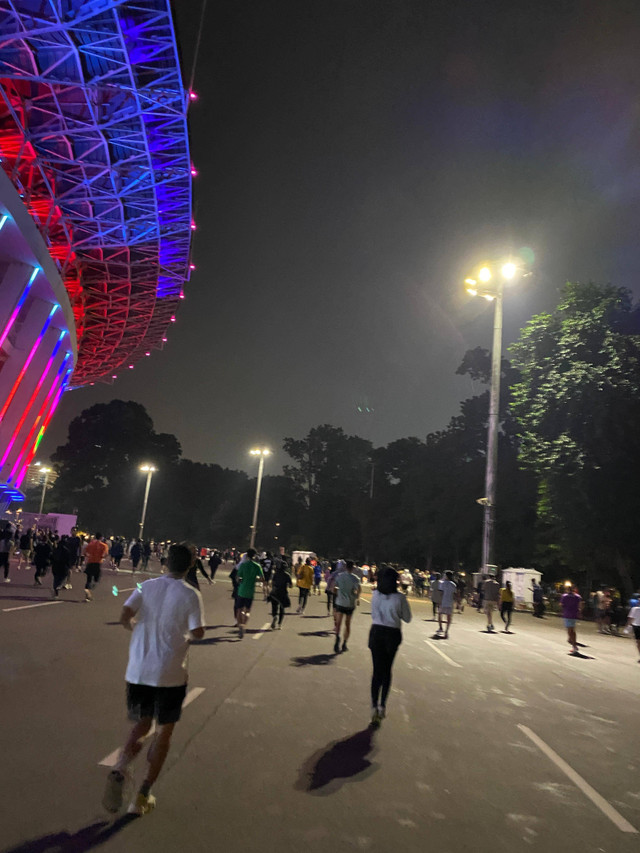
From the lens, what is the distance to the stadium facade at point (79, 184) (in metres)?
20.9

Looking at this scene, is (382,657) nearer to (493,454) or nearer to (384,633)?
(384,633)

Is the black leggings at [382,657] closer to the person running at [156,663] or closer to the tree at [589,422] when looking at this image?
the person running at [156,663]

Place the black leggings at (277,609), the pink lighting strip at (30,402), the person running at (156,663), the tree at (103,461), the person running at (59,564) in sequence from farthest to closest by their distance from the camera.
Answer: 1. the tree at (103,461)
2. the pink lighting strip at (30,402)
3. the person running at (59,564)
4. the black leggings at (277,609)
5. the person running at (156,663)

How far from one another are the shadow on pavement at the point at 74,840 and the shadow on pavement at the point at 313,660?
6692mm

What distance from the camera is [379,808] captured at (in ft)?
14.0

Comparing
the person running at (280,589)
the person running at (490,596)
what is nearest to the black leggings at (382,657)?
the person running at (280,589)

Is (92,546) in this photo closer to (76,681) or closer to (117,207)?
(76,681)

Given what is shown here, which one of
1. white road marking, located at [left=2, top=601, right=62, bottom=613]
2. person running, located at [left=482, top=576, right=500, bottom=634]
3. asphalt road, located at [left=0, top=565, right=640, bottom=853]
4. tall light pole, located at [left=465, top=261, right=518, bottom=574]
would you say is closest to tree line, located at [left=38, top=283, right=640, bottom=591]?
tall light pole, located at [left=465, top=261, right=518, bottom=574]

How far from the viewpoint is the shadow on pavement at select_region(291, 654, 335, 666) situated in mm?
10287

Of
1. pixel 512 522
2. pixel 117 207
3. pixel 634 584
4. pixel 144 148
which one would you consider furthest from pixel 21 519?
pixel 634 584

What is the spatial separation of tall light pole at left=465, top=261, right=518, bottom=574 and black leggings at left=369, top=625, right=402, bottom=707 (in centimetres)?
1435

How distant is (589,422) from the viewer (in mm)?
30375

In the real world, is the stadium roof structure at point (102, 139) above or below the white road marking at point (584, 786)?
above

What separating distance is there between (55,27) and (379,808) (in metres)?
23.0
